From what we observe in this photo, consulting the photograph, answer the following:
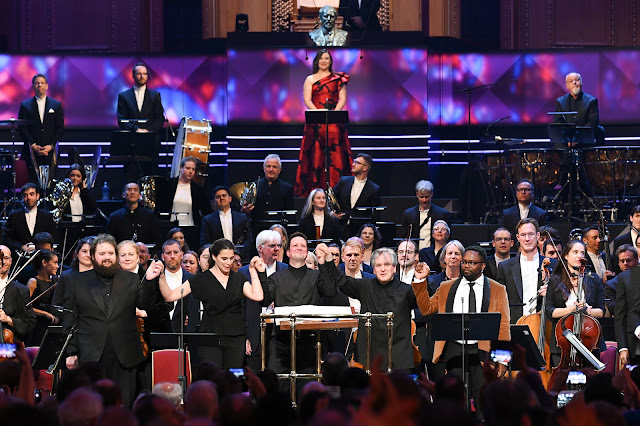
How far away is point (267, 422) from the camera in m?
3.75

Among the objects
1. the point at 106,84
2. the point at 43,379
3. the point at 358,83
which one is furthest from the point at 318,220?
the point at 106,84

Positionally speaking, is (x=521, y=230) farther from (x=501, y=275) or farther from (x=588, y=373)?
(x=588, y=373)

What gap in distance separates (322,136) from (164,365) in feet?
15.3

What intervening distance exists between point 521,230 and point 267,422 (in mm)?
4807

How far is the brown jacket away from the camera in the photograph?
708 centimetres

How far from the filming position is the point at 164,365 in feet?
23.4

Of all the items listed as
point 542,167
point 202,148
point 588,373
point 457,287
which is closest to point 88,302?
point 457,287

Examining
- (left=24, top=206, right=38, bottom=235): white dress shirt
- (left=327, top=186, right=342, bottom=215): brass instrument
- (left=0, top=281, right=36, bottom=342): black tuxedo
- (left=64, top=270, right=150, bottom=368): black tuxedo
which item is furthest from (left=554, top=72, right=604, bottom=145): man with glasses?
(left=0, top=281, right=36, bottom=342): black tuxedo

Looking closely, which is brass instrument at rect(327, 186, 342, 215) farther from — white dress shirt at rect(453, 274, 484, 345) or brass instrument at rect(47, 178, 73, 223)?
white dress shirt at rect(453, 274, 484, 345)

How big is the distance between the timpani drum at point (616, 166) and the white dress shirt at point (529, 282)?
2910 mm

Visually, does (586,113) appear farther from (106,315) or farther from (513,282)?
(106,315)

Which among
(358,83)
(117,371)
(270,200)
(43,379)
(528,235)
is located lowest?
(43,379)

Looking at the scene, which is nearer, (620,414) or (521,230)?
(620,414)

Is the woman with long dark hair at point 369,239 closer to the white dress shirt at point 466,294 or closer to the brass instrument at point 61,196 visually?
the white dress shirt at point 466,294
